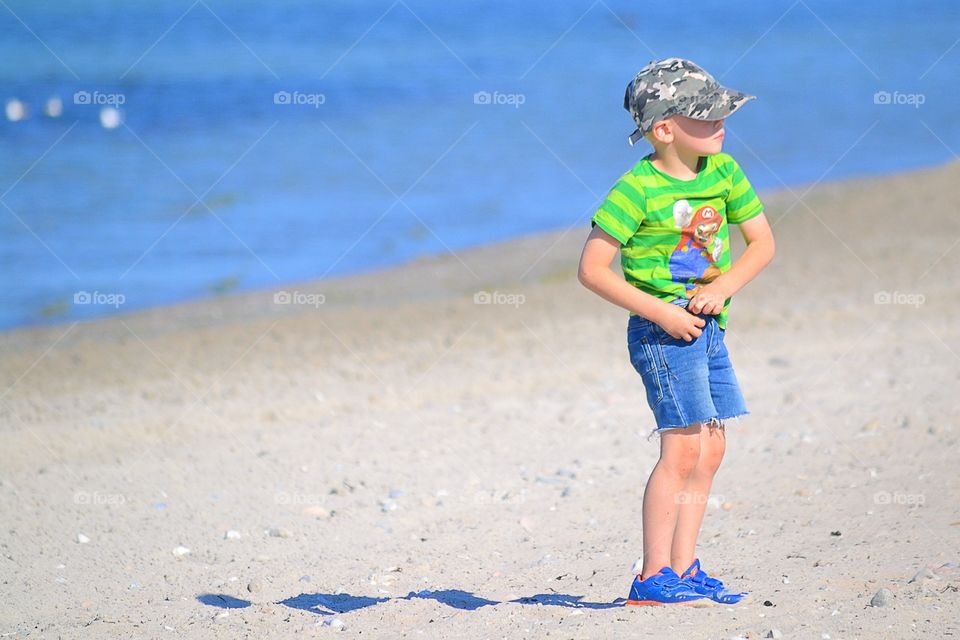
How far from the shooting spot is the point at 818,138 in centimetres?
1614

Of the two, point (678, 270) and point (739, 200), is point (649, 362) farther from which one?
point (739, 200)

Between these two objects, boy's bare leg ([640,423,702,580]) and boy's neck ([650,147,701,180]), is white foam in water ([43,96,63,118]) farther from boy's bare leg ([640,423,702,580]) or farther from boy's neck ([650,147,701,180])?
boy's bare leg ([640,423,702,580])

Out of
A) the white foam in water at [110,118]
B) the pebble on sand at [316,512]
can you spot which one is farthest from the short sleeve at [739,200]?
the white foam in water at [110,118]

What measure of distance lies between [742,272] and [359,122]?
50.7ft

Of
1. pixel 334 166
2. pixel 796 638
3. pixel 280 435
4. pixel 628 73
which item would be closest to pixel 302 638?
pixel 796 638

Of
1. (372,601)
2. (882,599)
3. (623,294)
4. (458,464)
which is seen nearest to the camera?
(623,294)

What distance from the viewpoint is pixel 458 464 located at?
6.03 metres

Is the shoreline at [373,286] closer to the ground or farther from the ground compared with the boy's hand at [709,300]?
farther from the ground

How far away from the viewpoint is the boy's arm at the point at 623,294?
3.56 metres

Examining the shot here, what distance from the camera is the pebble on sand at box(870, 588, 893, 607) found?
377cm

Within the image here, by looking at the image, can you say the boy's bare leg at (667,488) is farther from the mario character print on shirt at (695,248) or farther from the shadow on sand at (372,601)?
the mario character print on shirt at (695,248)

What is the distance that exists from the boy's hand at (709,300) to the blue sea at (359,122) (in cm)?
720

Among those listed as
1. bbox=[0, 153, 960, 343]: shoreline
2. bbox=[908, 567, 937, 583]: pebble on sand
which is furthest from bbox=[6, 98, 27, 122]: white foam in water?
bbox=[908, 567, 937, 583]: pebble on sand

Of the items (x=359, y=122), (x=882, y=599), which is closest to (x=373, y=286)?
A: (x=882, y=599)
